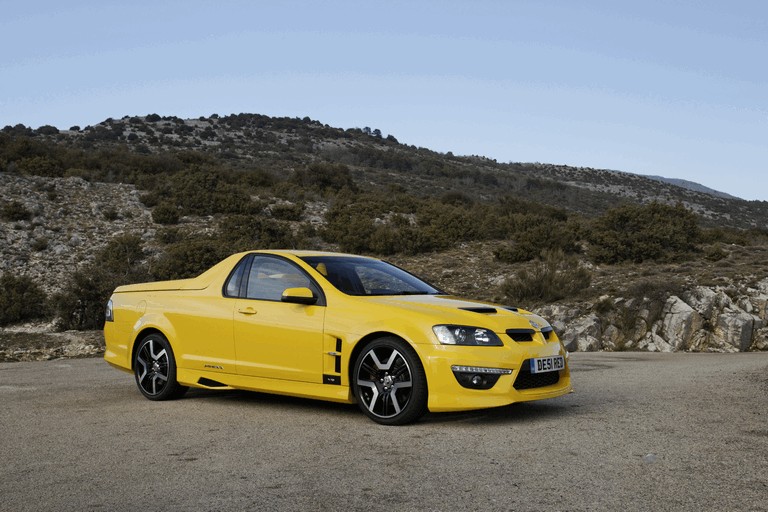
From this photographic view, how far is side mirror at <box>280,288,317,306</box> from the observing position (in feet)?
23.8

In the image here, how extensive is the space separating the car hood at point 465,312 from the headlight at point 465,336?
1.7 inches

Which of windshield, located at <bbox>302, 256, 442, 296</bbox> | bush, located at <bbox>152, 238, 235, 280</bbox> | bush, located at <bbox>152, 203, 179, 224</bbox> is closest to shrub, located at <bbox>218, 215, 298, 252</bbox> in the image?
bush, located at <bbox>152, 203, 179, 224</bbox>

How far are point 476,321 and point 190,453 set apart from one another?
8.17 feet

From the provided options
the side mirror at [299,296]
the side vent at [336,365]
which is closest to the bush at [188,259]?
the side mirror at [299,296]

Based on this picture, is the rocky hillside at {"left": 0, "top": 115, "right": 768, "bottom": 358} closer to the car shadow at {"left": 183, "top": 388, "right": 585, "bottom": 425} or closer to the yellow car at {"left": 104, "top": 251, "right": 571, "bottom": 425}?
the yellow car at {"left": 104, "top": 251, "right": 571, "bottom": 425}

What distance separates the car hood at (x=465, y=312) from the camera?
683 centimetres

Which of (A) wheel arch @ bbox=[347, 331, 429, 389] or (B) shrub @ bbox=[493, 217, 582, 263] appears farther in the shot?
(B) shrub @ bbox=[493, 217, 582, 263]

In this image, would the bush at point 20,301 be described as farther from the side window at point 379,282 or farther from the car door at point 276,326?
the side window at point 379,282

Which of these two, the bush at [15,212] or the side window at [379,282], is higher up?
the bush at [15,212]

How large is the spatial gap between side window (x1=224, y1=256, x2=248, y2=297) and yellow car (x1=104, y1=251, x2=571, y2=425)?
0.01 metres

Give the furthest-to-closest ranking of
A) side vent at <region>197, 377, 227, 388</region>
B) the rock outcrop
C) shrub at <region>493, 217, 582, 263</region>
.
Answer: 1. shrub at <region>493, 217, 582, 263</region>
2. the rock outcrop
3. side vent at <region>197, 377, 227, 388</region>

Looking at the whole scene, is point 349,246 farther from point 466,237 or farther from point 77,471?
point 77,471

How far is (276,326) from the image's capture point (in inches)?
298

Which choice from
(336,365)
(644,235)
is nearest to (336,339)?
(336,365)
